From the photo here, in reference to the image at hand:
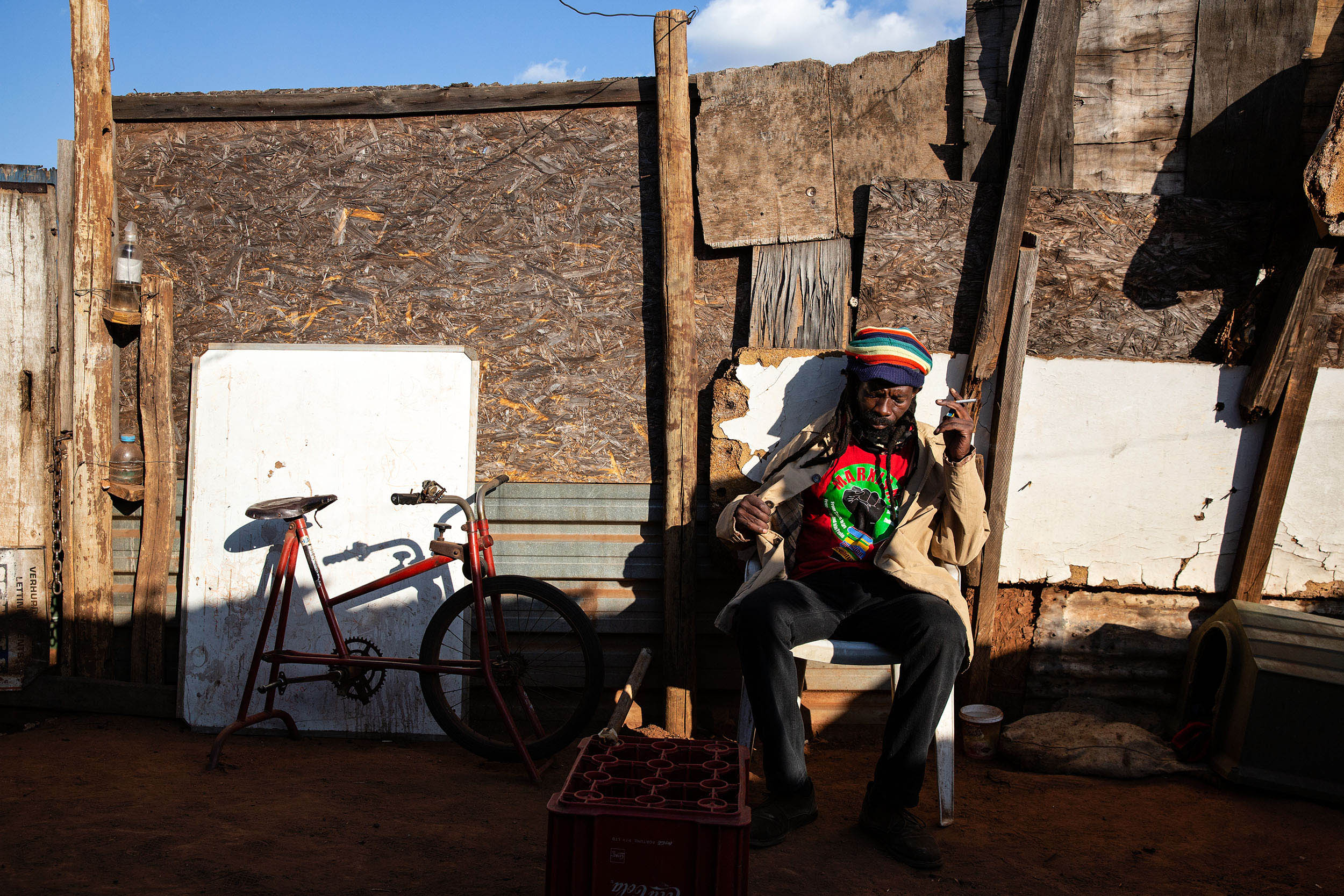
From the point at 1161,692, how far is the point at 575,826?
2.92 metres

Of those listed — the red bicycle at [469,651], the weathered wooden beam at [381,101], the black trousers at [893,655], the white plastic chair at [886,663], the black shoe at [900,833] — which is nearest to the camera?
the black shoe at [900,833]

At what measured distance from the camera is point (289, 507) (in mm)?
3363

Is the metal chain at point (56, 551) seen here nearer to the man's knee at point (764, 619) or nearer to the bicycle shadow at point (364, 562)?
the bicycle shadow at point (364, 562)

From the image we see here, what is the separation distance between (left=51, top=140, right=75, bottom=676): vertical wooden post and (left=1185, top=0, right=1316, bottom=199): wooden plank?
514 cm

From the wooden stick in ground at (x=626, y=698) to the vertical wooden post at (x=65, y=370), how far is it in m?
2.76

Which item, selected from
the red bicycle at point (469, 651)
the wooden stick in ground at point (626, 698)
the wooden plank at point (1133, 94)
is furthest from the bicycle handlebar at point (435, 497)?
the wooden plank at point (1133, 94)

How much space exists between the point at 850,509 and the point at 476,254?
2.11 metres

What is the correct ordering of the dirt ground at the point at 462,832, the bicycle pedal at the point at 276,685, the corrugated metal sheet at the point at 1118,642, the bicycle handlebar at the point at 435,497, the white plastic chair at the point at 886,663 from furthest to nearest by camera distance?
1. the corrugated metal sheet at the point at 1118,642
2. the bicycle pedal at the point at 276,685
3. the bicycle handlebar at the point at 435,497
4. the white plastic chair at the point at 886,663
5. the dirt ground at the point at 462,832

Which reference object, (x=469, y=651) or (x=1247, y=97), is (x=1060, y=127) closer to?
(x=1247, y=97)

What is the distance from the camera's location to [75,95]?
390cm

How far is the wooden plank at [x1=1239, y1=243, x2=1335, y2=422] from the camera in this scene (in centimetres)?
325

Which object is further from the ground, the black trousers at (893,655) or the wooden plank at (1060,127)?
the wooden plank at (1060,127)

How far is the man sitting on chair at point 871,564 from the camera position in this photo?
263 cm

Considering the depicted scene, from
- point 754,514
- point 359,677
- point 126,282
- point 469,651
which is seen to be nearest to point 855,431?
point 754,514
